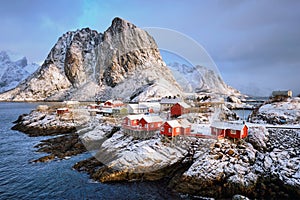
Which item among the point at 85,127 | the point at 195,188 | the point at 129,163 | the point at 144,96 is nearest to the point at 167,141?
the point at 129,163

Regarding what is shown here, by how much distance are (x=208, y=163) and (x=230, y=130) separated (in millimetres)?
6377

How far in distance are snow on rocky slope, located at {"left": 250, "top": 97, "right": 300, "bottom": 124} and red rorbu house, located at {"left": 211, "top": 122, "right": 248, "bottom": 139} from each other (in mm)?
12885

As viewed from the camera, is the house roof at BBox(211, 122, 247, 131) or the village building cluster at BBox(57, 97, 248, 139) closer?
the house roof at BBox(211, 122, 247, 131)

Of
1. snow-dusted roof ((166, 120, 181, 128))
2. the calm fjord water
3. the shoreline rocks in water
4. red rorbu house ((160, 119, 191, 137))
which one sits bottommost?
the calm fjord water

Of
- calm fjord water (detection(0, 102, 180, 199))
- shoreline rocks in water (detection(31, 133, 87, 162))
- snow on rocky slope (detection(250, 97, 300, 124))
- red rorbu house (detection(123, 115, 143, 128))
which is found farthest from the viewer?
snow on rocky slope (detection(250, 97, 300, 124))

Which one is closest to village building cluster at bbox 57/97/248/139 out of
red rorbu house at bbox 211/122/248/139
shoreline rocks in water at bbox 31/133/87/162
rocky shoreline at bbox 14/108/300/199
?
red rorbu house at bbox 211/122/248/139

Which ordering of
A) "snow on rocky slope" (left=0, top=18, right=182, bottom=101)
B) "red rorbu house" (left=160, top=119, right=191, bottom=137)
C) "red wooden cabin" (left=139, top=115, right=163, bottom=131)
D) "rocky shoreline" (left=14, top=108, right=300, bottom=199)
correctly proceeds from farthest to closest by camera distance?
"snow on rocky slope" (left=0, top=18, right=182, bottom=101) → "red wooden cabin" (left=139, top=115, right=163, bottom=131) → "red rorbu house" (left=160, top=119, right=191, bottom=137) → "rocky shoreline" (left=14, top=108, right=300, bottom=199)

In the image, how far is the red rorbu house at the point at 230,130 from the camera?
79.8 feet

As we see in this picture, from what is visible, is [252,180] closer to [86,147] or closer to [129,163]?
[129,163]

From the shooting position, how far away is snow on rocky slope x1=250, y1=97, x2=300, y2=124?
111 ft

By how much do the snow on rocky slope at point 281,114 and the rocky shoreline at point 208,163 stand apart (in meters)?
7.64

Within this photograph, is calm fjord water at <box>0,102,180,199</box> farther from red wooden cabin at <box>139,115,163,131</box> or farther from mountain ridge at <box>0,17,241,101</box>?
mountain ridge at <box>0,17,241,101</box>

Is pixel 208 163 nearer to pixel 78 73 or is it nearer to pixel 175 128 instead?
pixel 175 128

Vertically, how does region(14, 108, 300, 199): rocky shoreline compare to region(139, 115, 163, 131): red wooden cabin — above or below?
below
